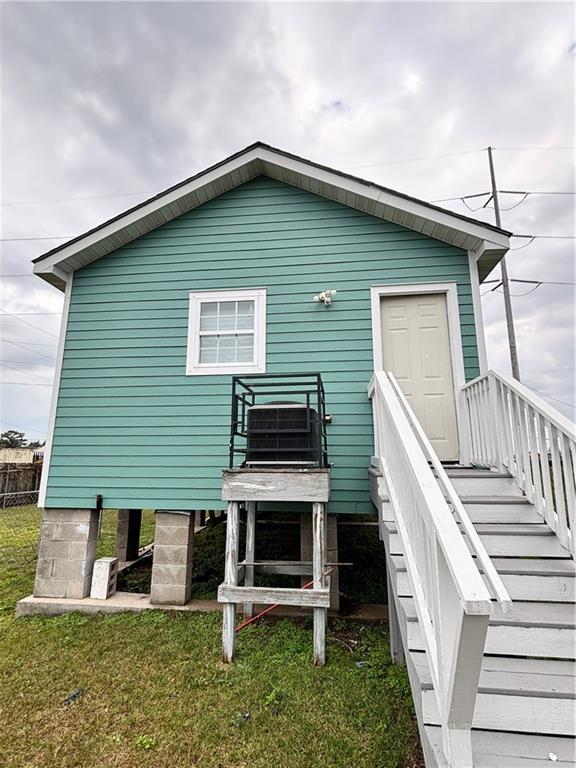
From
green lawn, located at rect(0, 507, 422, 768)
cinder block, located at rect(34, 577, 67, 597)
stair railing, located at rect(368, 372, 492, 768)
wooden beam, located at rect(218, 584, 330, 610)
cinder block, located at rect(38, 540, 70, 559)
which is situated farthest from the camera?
cinder block, located at rect(38, 540, 70, 559)

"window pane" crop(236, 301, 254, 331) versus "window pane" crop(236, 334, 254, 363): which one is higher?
"window pane" crop(236, 301, 254, 331)

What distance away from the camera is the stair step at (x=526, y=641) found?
1.97 metres

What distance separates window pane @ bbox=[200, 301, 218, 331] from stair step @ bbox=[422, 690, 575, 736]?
14.9ft

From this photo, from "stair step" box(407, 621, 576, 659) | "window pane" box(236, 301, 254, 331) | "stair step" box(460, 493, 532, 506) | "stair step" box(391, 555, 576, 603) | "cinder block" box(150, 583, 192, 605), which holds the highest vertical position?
"window pane" box(236, 301, 254, 331)

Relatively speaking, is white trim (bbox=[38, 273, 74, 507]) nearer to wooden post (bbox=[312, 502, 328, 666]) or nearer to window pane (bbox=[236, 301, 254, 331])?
window pane (bbox=[236, 301, 254, 331])

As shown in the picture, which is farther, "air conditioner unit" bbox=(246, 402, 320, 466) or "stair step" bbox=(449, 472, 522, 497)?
"air conditioner unit" bbox=(246, 402, 320, 466)

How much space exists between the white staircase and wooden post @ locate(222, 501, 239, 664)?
1.52 metres

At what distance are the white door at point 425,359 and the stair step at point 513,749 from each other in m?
3.11

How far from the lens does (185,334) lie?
5.25m

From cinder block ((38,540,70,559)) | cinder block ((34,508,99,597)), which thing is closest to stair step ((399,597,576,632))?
cinder block ((34,508,99,597))

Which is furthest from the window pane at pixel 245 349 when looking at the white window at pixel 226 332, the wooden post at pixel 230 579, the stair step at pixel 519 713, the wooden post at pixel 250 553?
the stair step at pixel 519 713

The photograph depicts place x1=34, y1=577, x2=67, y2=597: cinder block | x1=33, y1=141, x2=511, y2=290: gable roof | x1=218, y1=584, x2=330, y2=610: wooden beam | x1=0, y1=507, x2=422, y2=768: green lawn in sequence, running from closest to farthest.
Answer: x1=0, y1=507, x2=422, y2=768: green lawn < x1=218, y1=584, x2=330, y2=610: wooden beam < x1=33, y1=141, x2=511, y2=290: gable roof < x1=34, y1=577, x2=67, y2=597: cinder block

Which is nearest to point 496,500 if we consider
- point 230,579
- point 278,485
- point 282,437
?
point 278,485

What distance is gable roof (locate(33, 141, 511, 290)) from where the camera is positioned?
472cm
